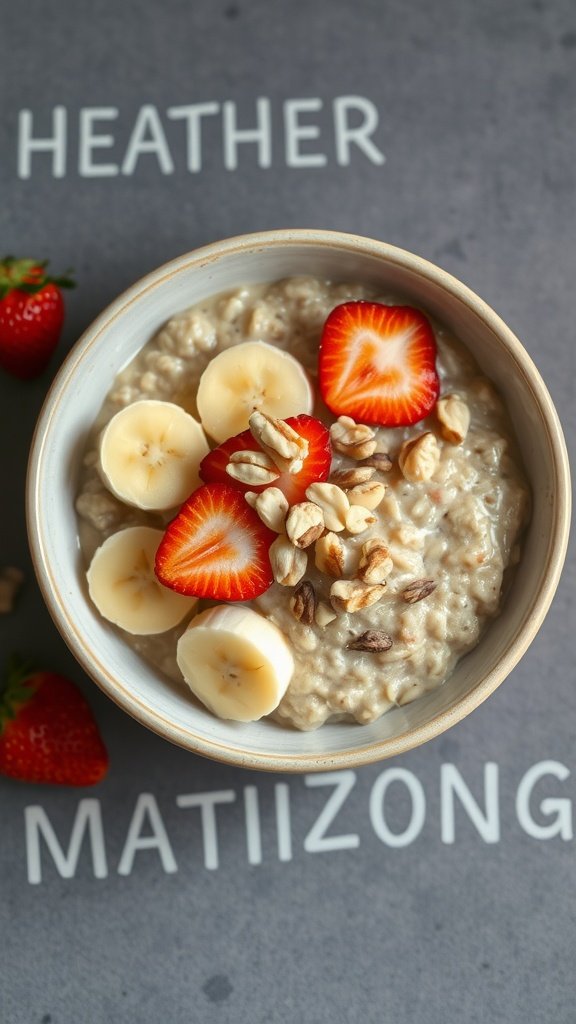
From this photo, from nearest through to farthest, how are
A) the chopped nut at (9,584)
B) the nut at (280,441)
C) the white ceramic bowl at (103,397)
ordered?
1. the nut at (280,441)
2. the white ceramic bowl at (103,397)
3. the chopped nut at (9,584)

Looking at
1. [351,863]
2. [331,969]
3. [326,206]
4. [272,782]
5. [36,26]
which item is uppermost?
[36,26]

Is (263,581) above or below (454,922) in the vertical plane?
above

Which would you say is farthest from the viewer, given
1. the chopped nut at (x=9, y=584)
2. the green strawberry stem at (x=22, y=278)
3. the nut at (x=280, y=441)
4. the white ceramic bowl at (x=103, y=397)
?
the chopped nut at (x=9, y=584)

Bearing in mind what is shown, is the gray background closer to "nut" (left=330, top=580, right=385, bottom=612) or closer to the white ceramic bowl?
the white ceramic bowl

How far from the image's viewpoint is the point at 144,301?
1.91 m

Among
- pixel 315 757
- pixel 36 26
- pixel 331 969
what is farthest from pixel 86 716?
pixel 36 26

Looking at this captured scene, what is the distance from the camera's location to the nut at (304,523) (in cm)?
175

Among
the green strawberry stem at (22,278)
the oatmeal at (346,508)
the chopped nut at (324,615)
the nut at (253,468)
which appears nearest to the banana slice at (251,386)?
the oatmeal at (346,508)

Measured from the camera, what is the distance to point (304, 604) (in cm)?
181

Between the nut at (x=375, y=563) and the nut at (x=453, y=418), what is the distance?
0.25m

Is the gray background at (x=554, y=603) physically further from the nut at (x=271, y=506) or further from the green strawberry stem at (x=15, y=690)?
the nut at (x=271, y=506)

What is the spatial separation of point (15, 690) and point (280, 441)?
86cm

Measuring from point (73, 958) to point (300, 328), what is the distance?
55.9 inches

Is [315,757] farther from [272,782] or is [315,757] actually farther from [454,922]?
[454,922]
